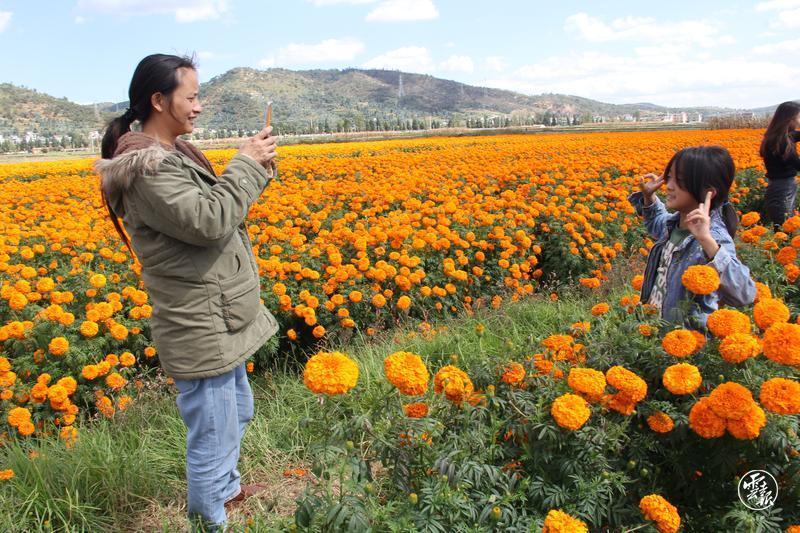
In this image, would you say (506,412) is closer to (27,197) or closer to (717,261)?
(717,261)

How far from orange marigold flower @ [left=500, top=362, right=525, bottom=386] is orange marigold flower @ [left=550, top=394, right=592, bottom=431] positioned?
19cm

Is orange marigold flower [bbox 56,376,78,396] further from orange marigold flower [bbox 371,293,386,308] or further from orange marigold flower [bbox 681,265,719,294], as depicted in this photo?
orange marigold flower [bbox 681,265,719,294]

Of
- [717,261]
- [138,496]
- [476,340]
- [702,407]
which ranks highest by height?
[717,261]

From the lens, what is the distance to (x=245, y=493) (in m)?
2.24

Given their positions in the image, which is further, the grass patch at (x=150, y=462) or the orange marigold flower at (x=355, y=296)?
the orange marigold flower at (x=355, y=296)

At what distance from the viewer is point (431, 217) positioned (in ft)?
16.5

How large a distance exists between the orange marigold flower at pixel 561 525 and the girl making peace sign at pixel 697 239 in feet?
2.93

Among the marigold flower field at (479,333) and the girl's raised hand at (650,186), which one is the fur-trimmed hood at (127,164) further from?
the girl's raised hand at (650,186)

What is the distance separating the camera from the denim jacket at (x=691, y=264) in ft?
6.32

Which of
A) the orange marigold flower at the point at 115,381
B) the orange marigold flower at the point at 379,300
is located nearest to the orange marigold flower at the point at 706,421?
the orange marigold flower at the point at 379,300

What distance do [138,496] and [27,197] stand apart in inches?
261

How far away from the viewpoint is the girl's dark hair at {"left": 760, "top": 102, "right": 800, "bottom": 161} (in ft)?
16.4

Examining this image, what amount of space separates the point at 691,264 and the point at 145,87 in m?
2.12

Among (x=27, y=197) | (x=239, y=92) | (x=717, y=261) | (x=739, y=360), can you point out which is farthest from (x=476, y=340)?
(x=239, y=92)
